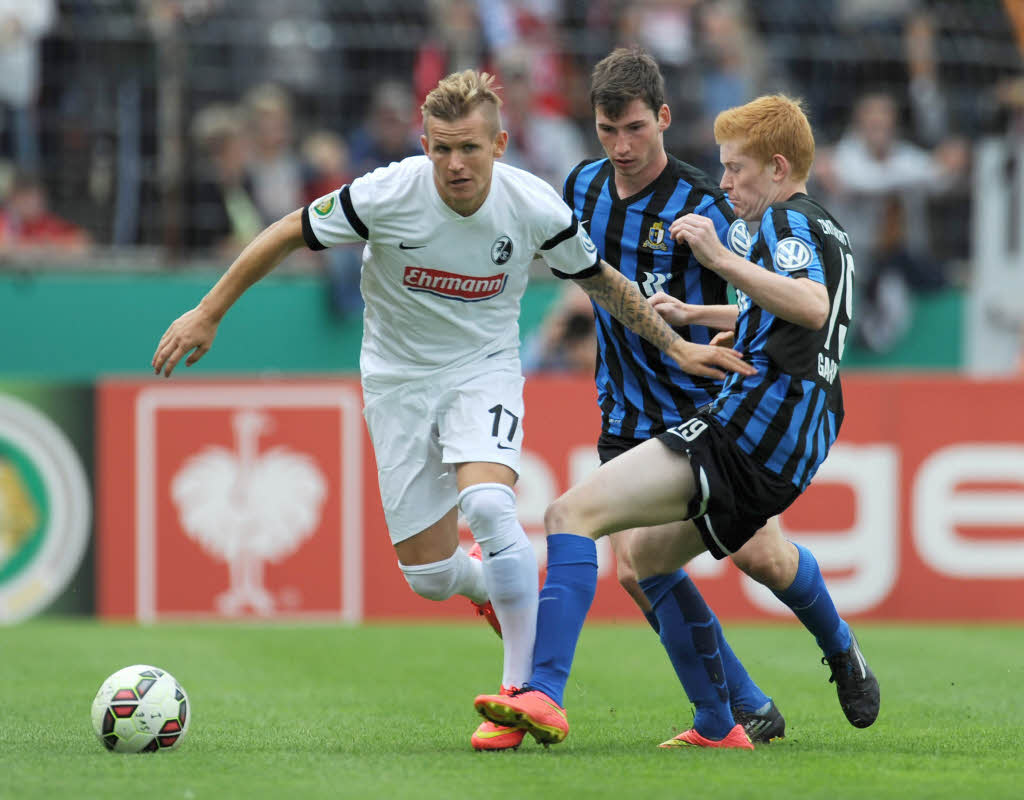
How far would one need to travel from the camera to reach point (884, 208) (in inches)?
538

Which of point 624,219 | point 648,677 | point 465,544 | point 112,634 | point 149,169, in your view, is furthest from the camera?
point 149,169

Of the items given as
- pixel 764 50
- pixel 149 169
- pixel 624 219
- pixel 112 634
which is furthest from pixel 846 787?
pixel 764 50

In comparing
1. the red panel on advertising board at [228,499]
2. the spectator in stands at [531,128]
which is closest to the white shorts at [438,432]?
the red panel on advertising board at [228,499]

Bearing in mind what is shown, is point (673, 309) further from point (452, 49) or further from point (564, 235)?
point (452, 49)

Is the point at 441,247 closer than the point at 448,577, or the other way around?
the point at 441,247

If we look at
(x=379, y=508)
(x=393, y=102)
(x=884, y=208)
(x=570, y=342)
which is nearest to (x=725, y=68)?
(x=884, y=208)

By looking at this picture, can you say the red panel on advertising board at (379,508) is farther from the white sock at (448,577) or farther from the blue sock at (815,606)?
the blue sock at (815,606)

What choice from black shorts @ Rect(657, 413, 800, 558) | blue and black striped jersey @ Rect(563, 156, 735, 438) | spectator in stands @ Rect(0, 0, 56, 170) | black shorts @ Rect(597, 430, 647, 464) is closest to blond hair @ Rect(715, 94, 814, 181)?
blue and black striped jersey @ Rect(563, 156, 735, 438)

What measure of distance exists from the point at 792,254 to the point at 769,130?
17.8 inches

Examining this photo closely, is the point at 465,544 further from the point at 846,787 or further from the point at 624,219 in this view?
the point at 846,787

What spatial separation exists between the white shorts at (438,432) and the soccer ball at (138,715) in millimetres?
1047

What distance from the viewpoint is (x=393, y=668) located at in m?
8.45

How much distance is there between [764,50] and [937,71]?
4.86ft

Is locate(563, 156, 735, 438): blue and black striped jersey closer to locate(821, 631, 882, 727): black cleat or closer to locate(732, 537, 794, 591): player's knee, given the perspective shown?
locate(732, 537, 794, 591): player's knee
